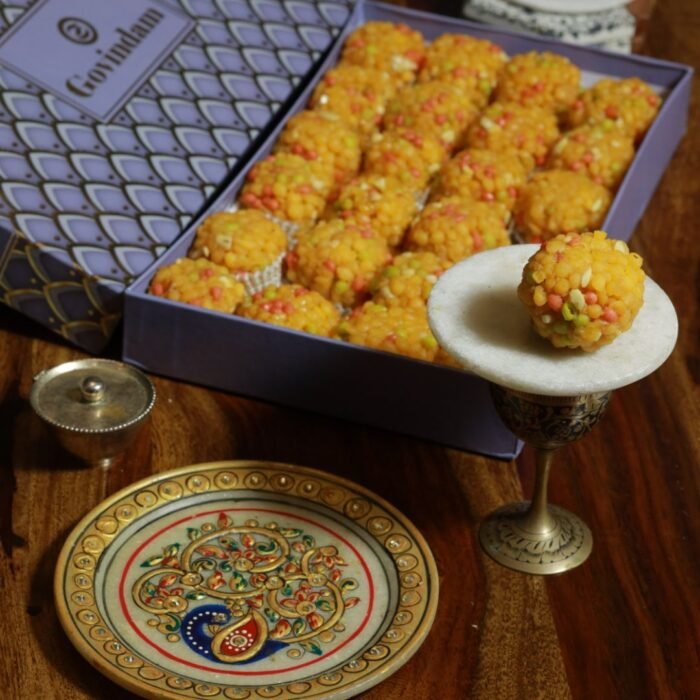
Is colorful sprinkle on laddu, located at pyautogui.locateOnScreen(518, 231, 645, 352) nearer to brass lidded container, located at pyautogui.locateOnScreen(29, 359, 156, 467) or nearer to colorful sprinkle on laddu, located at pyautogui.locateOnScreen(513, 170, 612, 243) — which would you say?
brass lidded container, located at pyautogui.locateOnScreen(29, 359, 156, 467)

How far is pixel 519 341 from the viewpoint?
1.32 metres

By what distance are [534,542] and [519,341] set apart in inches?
12.0

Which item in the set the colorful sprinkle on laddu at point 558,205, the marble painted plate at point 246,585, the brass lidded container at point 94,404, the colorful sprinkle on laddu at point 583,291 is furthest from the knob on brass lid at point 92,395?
the colorful sprinkle on laddu at point 558,205

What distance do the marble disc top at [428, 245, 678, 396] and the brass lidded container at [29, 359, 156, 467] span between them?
0.45 metres

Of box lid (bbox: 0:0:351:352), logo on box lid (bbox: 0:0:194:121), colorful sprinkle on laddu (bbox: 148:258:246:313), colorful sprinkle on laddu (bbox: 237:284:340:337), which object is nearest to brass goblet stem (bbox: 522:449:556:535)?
colorful sprinkle on laddu (bbox: 237:284:340:337)

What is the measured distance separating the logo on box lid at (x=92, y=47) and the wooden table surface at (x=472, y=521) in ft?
1.35

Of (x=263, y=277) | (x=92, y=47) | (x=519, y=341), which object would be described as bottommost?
(x=263, y=277)

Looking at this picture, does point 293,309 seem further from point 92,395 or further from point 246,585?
point 246,585

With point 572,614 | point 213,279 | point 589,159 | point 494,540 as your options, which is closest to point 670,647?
point 572,614

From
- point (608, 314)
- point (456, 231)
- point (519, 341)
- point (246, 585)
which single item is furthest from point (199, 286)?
point (608, 314)

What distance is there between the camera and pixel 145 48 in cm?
220

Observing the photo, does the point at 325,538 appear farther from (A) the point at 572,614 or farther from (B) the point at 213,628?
(A) the point at 572,614

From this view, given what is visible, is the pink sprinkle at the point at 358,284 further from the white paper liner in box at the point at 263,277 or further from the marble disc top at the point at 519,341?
the marble disc top at the point at 519,341

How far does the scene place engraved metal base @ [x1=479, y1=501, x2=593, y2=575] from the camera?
1.50m
